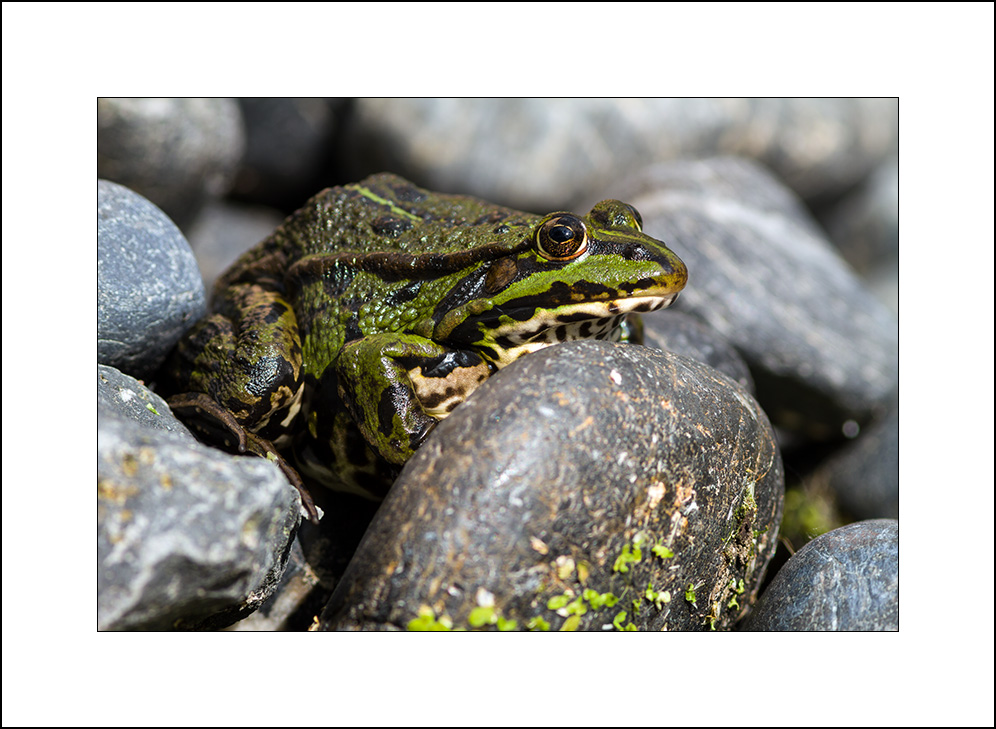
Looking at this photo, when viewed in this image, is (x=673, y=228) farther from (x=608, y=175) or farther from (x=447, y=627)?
(x=447, y=627)

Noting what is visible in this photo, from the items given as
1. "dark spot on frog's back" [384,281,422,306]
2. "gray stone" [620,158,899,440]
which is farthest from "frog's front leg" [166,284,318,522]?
"gray stone" [620,158,899,440]

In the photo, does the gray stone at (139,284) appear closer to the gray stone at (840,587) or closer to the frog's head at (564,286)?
the frog's head at (564,286)

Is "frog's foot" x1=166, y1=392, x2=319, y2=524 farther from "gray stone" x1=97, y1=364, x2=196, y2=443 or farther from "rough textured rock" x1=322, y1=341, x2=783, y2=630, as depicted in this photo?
"rough textured rock" x1=322, y1=341, x2=783, y2=630

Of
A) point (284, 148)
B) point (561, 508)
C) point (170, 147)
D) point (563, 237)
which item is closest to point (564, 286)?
point (563, 237)

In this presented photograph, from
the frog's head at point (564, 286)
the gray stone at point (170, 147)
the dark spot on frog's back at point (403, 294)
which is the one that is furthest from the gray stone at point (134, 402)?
the gray stone at point (170, 147)

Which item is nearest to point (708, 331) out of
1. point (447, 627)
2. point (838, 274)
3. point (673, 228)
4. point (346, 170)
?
point (673, 228)

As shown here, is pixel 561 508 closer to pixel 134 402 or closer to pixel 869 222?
pixel 134 402

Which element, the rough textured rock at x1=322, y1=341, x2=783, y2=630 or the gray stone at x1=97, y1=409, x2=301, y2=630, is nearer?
the gray stone at x1=97, y1=409, x2=301, y2=630
